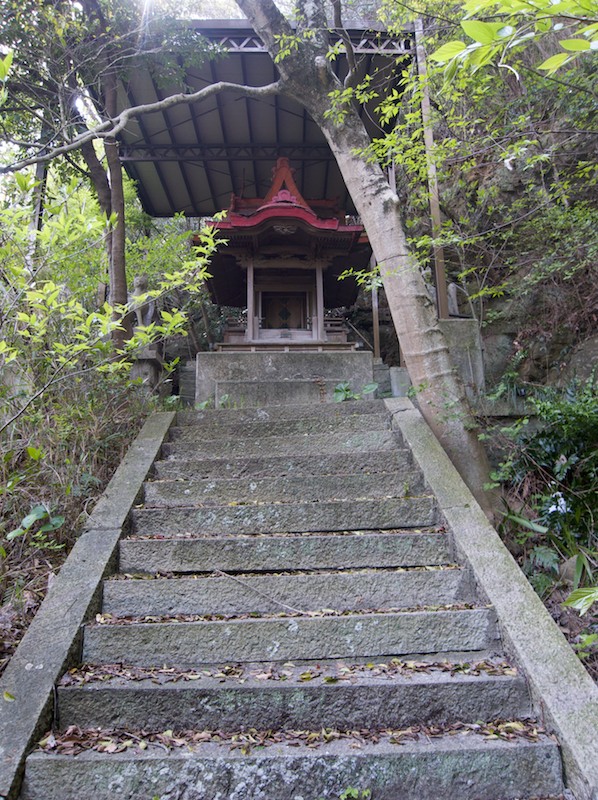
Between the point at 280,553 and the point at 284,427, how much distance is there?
151cm

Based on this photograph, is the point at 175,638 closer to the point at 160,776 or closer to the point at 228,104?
the point at 160,776

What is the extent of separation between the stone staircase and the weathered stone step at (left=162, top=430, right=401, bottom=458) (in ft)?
0.82

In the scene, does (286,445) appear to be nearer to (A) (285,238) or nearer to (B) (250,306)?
(B) (250,306)

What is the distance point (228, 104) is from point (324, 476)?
23.7ft

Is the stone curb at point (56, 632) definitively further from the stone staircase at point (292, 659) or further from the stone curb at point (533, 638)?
the stone curb at point (533, 638)

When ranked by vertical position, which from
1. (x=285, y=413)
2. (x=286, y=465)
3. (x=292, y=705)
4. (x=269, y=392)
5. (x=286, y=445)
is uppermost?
(x=269, y=392)

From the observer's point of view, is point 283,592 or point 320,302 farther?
point 320,302

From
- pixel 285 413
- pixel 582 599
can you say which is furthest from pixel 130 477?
pixel 582 599

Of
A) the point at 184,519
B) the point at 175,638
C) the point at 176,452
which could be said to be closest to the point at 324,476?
the point at 184,519

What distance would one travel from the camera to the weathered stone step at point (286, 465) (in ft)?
12.2

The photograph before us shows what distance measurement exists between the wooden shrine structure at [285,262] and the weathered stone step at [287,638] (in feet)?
17.3

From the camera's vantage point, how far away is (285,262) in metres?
8.70

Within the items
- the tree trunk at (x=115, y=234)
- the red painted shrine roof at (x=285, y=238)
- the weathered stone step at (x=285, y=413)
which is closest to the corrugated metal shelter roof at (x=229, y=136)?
the red painted shrine roof at (x=285, y=238)

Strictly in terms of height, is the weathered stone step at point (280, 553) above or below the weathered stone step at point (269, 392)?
below
